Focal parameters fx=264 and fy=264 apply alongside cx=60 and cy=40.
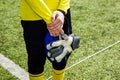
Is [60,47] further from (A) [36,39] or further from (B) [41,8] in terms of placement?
(B) [41,8]

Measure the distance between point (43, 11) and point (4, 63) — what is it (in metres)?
1.85

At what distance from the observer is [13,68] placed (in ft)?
11.3

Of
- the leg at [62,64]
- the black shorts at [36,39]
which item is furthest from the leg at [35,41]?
the leg at [62,64]

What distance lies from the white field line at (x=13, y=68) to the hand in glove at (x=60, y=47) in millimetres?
1303

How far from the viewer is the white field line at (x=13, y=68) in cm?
329

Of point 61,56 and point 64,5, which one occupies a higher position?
point 64,5

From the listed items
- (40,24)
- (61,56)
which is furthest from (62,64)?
(40,24)

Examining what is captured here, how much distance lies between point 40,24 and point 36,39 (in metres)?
0.14

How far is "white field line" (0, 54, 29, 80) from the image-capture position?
10.8 ft

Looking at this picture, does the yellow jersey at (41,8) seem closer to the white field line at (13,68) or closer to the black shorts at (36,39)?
the black shorts at (36,39)

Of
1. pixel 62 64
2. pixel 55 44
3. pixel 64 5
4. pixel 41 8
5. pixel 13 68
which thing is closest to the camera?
pixel 41 8

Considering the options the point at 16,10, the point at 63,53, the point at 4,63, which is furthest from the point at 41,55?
the point at 16,10

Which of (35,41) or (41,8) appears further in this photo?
(35,41)

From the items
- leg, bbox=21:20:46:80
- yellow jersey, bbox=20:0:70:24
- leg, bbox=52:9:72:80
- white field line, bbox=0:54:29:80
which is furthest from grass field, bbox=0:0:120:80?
yellow jersey, bbox=20:0:70:24
